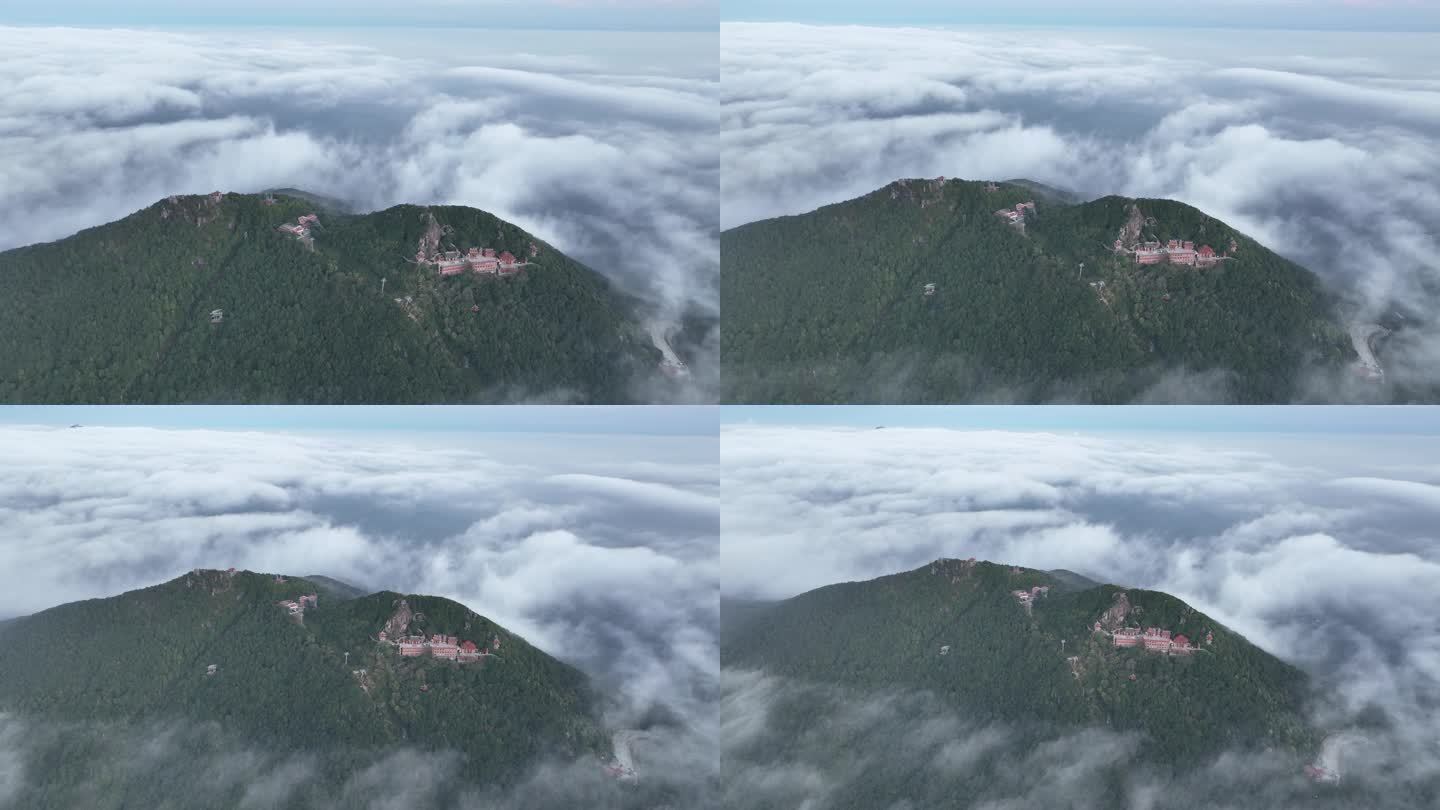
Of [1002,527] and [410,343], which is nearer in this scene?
[410,343]

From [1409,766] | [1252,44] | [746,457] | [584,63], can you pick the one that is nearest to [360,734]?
[746,457]

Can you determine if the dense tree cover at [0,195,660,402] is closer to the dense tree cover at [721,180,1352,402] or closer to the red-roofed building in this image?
the dense tree cover at [721,180,1352,402]

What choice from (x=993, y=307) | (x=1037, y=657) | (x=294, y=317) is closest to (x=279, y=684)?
(x=294, y=317)

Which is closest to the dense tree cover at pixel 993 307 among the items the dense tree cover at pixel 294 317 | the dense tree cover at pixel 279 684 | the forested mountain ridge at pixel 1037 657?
the dense tree cover at pixel 294 317

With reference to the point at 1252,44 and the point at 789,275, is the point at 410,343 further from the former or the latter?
the point at 1252,44

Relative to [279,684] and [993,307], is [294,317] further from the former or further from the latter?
[993,307]

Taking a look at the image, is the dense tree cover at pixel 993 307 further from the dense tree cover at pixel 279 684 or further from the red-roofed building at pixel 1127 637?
the dense tree cover at pixel 279 684
